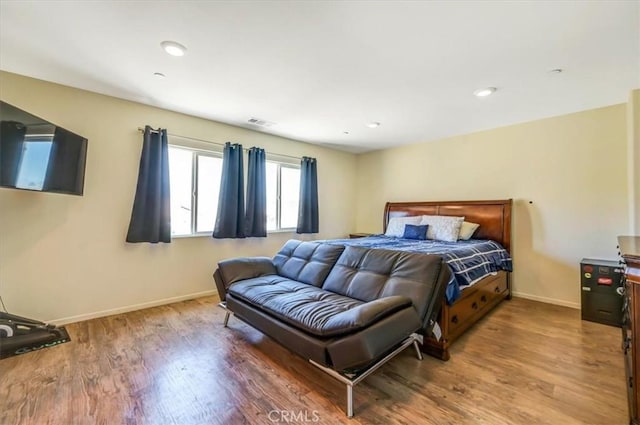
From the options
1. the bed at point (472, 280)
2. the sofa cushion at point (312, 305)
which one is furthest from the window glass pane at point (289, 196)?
the sofa cushion at point (312, 305)

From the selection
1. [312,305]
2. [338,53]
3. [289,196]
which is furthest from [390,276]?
[289,196]

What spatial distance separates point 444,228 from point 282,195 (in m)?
2.56

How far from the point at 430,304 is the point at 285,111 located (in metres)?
2.65

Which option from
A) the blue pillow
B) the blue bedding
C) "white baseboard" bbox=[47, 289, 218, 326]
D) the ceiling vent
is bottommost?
"white baseboard" bbox=[47, 289, 218, 326]

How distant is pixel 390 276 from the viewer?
87.7 inches

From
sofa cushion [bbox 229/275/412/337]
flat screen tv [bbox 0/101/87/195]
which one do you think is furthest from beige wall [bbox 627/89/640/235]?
flat screen tv [bbox 0/101/87/195]

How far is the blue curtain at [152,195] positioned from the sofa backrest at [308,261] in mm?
1399

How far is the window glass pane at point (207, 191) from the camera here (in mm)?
3746

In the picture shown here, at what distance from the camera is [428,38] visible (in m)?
1.93

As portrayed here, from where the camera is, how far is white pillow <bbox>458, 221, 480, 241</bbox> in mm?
3699

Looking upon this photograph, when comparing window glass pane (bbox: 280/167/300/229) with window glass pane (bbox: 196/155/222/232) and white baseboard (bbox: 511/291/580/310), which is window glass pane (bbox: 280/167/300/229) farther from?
white baseboard (bbox: 511/291/580/310)

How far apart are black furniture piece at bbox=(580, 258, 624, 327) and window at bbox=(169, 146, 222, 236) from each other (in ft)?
14.3

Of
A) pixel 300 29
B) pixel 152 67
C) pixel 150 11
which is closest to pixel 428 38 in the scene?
pixel 300 29
